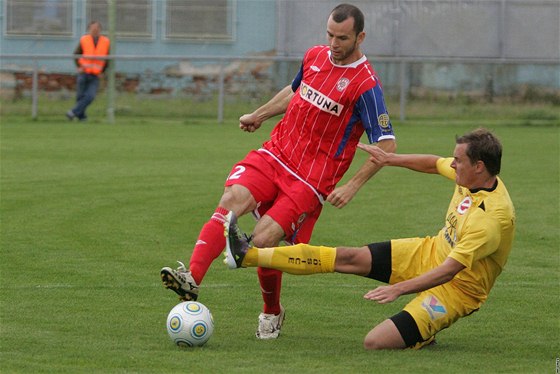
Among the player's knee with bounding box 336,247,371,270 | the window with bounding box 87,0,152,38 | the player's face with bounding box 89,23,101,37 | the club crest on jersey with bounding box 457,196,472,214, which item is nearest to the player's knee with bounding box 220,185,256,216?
the player's knee with bounding box 336,247,371,270

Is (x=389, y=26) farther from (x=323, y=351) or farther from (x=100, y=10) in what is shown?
(x=323, y=351)

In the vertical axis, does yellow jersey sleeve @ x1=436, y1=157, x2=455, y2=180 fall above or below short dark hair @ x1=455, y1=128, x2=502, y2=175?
below

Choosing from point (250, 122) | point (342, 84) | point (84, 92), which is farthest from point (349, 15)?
point (84, 92)

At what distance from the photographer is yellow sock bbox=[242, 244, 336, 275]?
7.13m

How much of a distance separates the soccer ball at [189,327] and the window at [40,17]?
82.7ft

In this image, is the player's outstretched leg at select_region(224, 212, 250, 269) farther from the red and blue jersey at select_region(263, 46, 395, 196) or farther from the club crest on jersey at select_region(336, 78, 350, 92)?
the club crest on jersey at select_region(336, 78, 350, 92)

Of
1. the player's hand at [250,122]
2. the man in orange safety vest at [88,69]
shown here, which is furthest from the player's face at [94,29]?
the player's hand at [250,122]

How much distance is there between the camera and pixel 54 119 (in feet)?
84.6

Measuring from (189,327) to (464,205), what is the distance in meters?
1.81

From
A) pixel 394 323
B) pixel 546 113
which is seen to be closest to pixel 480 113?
pixel 546 113

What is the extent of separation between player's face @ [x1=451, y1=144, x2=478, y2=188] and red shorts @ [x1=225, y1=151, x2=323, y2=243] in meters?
1.03

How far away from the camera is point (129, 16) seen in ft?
104

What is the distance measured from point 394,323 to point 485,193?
96 centimetres

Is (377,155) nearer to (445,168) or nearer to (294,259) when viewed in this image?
(445,168)
